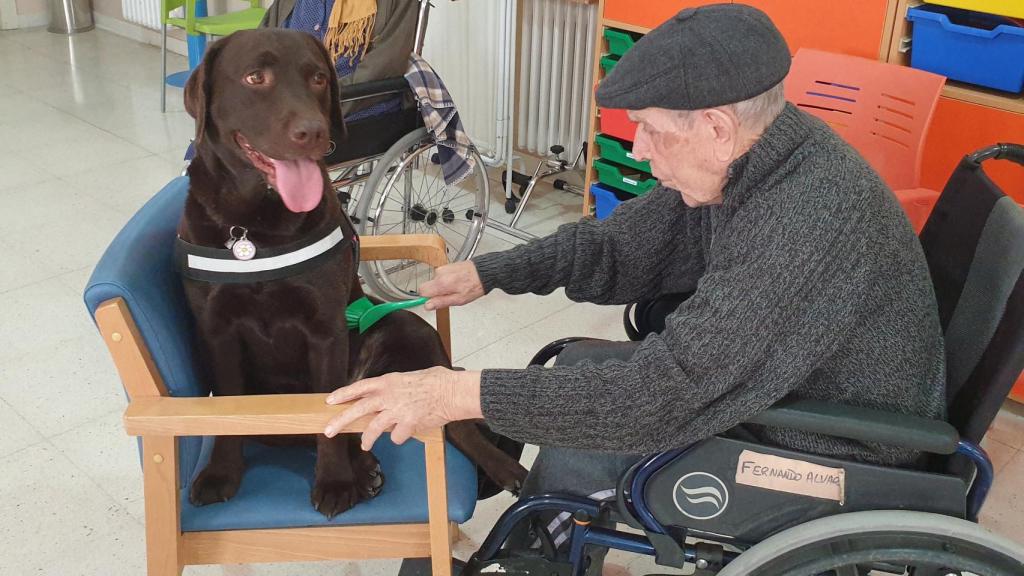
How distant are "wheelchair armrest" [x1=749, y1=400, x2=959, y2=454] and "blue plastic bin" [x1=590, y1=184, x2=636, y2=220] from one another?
204 cm

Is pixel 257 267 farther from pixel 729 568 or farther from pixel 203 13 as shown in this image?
pixel 203 13

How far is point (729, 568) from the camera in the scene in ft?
4.02

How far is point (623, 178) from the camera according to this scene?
3.12m

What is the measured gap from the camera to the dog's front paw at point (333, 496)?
1.35 metres

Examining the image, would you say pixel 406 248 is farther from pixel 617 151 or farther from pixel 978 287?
pixel 617 151

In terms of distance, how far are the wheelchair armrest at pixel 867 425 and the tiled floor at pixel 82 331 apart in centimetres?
86

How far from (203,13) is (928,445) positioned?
451 cm

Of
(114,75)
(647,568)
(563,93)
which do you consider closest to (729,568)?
(647,568)

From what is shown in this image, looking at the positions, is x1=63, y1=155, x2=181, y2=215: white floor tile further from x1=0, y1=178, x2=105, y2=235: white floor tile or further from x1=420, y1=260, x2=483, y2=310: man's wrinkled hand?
x1=420, y1=260, x2=483, y2=310: man's wrinkled hand

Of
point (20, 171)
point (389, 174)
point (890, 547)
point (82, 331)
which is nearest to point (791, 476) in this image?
point (890, 547)

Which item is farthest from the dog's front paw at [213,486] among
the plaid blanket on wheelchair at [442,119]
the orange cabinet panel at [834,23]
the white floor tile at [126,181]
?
the white floor tile at [126,181]

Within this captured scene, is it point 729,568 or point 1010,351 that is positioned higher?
point 1010,351

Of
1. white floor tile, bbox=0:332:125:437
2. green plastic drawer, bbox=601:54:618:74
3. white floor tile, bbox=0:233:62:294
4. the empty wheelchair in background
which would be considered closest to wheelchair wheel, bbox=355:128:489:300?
the empty wheelchair in background

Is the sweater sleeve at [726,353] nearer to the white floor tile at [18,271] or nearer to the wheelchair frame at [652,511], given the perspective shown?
the wheelchair frame at [652,511]
